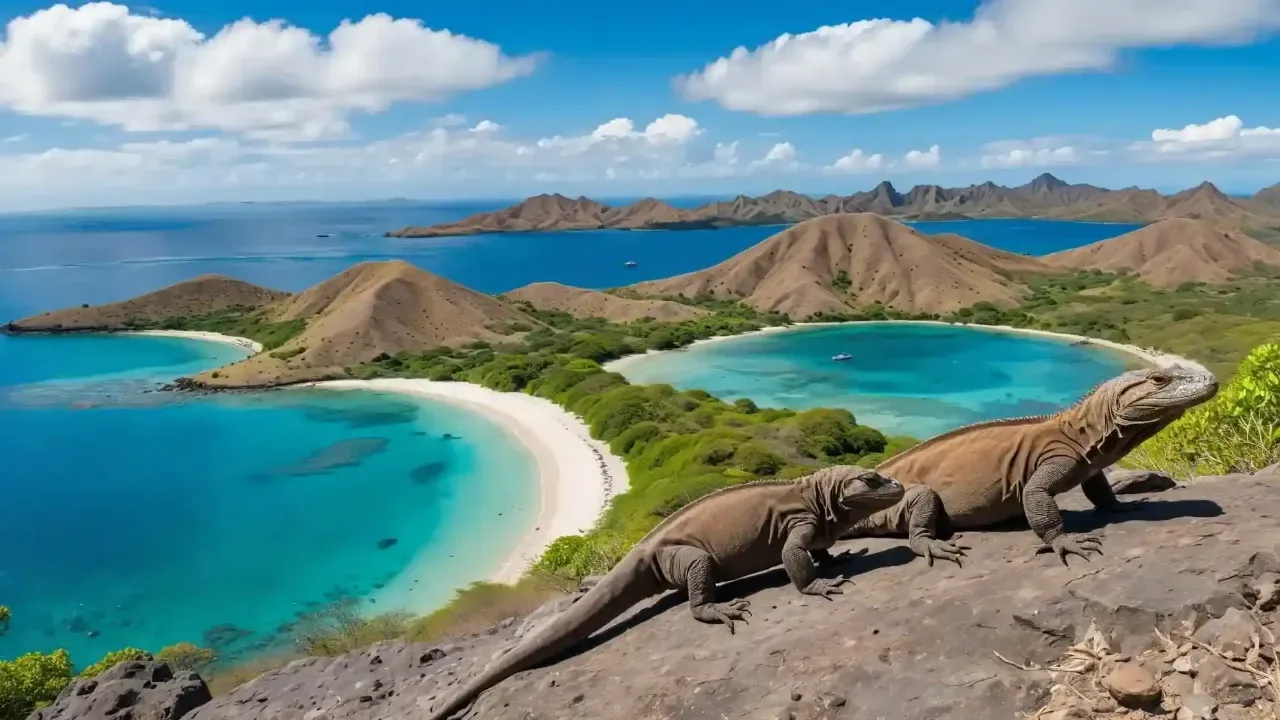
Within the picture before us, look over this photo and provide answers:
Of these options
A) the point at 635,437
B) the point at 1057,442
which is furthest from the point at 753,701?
the point at 635,437

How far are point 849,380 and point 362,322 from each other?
171 ft

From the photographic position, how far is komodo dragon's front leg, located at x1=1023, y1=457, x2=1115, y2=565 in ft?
26.9

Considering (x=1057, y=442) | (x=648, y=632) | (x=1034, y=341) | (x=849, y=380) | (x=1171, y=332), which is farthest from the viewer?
(x=1034, y=341)

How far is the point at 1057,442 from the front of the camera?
8.80 metres

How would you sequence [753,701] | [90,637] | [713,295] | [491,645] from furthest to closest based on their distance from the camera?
[713,295] → [90,637] → [491,645] → [753,701]

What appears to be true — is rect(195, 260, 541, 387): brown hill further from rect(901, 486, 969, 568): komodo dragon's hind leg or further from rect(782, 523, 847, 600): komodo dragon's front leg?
rect(901, 486, 969, 568): komodo dragon's hind leg

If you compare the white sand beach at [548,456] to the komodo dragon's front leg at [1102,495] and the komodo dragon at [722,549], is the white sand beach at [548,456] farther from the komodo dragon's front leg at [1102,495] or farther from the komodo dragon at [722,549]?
the komodo dragon's front leg at [1102,495]

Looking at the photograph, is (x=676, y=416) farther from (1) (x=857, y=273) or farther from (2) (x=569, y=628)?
(1) (x=857, y=273)

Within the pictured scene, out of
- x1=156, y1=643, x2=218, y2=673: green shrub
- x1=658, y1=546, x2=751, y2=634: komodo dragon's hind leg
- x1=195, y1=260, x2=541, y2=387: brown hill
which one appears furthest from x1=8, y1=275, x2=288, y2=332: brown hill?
x1=658, y1=546, x2=751, y2=634: komodo dragon's hind leg

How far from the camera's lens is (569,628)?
9.84 m

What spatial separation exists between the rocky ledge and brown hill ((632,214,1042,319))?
345 ft

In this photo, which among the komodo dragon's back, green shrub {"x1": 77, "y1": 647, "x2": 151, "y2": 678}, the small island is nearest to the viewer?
the komodo dragon's back

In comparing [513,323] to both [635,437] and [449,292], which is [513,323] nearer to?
[449,292]

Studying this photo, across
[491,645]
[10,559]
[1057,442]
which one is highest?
[1057,442]
